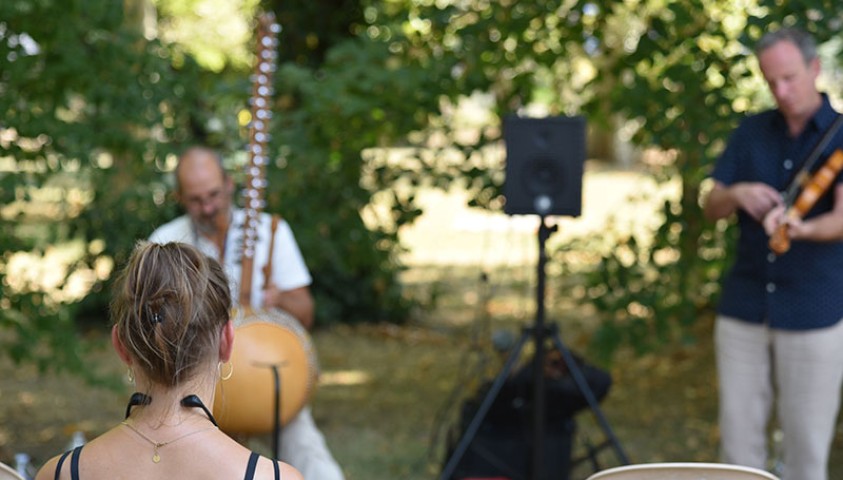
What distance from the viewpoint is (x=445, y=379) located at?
6961 mm

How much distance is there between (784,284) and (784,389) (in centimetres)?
34

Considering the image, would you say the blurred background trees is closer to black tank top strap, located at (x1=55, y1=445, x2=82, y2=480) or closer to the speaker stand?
the speaker stand

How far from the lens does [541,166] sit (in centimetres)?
380

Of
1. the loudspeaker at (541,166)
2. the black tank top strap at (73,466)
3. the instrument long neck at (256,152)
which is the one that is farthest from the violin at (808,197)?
the black tank top strap at (73,466)

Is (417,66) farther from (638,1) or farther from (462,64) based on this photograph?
(638,1)

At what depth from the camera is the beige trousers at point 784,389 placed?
3.53 metres

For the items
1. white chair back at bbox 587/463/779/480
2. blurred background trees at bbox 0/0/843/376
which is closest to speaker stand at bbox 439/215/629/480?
blurred background trees at bbox 0/0/843/376

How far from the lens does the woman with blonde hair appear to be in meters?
1.86

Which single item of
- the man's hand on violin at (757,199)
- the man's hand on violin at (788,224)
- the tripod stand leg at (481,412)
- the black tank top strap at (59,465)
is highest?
the man's hand on violin at (757,199)

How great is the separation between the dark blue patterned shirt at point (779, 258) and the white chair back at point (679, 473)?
1380mm

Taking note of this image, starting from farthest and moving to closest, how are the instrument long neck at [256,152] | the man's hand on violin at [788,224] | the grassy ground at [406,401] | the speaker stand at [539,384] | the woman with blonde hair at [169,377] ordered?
the grassy ground at [406,401] → the speaker stand at [539,384] → the instrument long neck at [256,152] → the man's hand on violin at [788,224] → the woman with blonde hair at [169,377]

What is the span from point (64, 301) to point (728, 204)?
282 cm

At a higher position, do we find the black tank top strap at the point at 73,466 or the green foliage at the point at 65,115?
the green foliage at the point at 65,115

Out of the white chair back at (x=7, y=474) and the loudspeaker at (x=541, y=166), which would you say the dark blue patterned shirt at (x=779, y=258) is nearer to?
the loudspeaker at (x=541, y=166)
